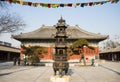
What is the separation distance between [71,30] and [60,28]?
24.6 m

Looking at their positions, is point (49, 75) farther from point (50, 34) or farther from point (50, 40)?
point (50, 34)

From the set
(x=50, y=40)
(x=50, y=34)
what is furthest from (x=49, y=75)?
(x=50, y=34)

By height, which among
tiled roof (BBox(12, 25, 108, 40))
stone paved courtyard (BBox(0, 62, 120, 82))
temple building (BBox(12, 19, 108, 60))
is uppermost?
tiled roof (BBox(12, 25, 108, 40))

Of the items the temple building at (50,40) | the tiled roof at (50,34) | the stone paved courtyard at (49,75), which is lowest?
the stone paved courtyard at (49,75)

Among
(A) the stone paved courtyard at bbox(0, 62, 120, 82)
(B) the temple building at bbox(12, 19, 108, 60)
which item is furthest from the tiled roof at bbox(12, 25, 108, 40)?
(A) the stone paved courtyard at bbox(0, 62, 120, 82)

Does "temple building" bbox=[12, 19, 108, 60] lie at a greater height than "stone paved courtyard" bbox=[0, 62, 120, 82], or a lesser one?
greater

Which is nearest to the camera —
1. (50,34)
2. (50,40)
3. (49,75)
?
(49,75)

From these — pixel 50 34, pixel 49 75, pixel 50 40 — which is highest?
pixel 50 34

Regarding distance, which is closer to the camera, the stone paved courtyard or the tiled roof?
the stone paved courtyard

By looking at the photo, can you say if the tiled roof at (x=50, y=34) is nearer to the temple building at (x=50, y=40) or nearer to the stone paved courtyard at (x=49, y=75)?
the temple building at (x=50, y=40)

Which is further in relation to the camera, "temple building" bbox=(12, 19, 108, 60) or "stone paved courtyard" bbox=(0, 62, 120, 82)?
"temple building" bbox=(12, 19, 108, 60)

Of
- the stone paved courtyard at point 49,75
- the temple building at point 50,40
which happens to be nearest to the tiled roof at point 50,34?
the temple building at point 50,40

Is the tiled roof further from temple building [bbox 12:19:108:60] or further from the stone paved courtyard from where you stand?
the stone paved courtyard

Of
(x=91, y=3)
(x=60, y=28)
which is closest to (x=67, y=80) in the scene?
(x=60, y=28)
